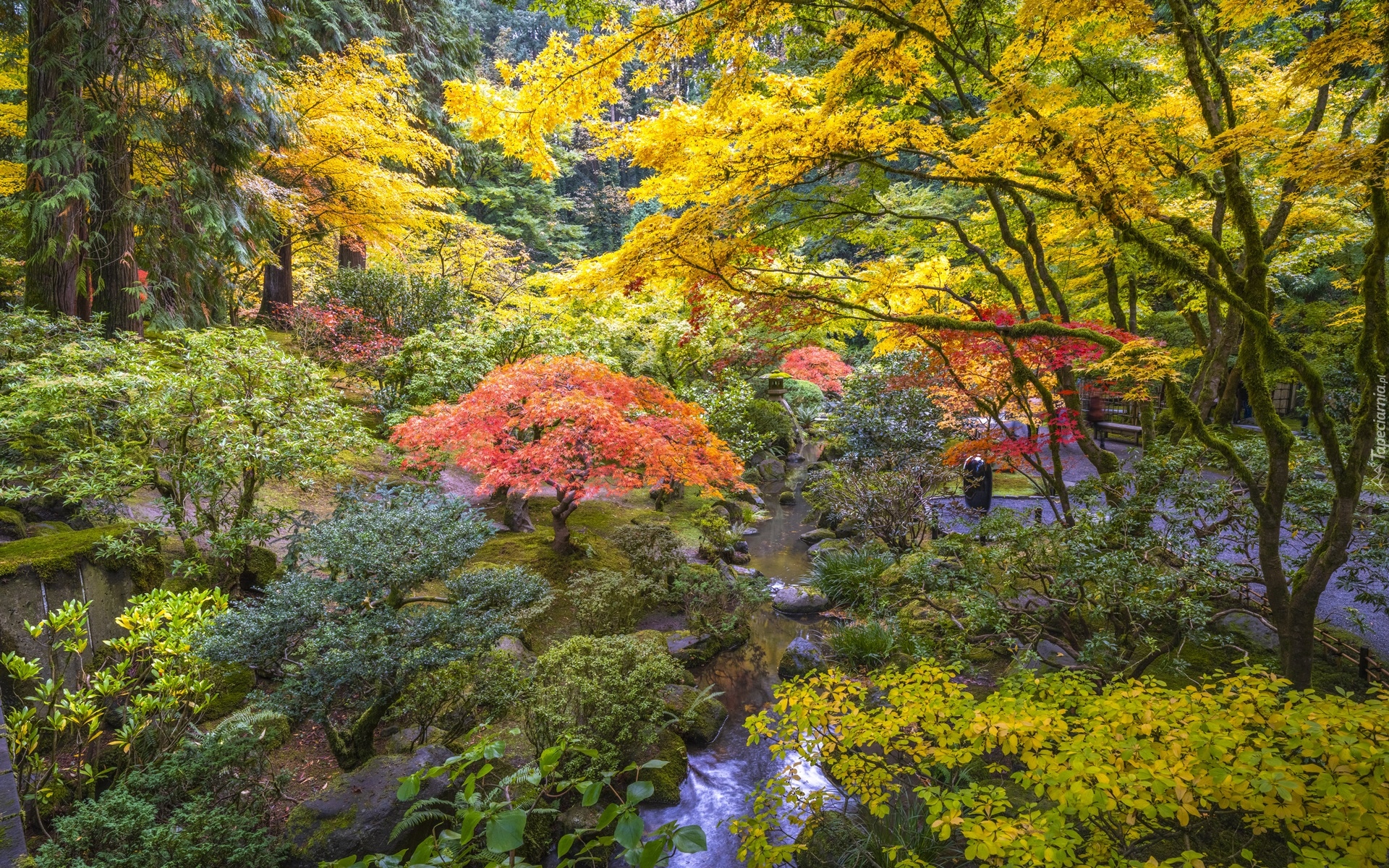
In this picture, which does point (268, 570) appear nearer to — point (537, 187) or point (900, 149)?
point (900, 149)

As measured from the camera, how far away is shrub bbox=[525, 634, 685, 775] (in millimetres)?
3691

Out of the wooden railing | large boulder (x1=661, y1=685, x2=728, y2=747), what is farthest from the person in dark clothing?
large boulder (x1=661, y1=685, x2=728, y2=747)

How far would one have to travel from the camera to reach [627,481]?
611cm

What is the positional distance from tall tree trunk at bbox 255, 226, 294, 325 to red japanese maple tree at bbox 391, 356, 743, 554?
6.50 meters

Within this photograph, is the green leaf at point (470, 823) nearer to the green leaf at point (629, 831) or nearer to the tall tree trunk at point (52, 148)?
the green leaf at point (629, 831)

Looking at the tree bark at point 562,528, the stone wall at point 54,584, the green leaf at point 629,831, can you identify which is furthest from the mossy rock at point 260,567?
the green leaf at point 629,831

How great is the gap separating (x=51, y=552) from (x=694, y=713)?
435 cm

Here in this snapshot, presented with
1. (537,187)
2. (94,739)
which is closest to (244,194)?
(94,739)

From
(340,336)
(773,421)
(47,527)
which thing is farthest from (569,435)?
(773,421)

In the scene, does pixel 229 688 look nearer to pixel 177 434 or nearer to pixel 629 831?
pixel 177 434

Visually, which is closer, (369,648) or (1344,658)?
(369,648)

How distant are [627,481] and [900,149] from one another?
3.96 meters

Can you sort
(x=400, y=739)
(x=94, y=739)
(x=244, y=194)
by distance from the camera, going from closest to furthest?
(x=94, y=739), (x=400, y=739), (x=244, y=194)

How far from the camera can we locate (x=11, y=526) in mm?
4270
